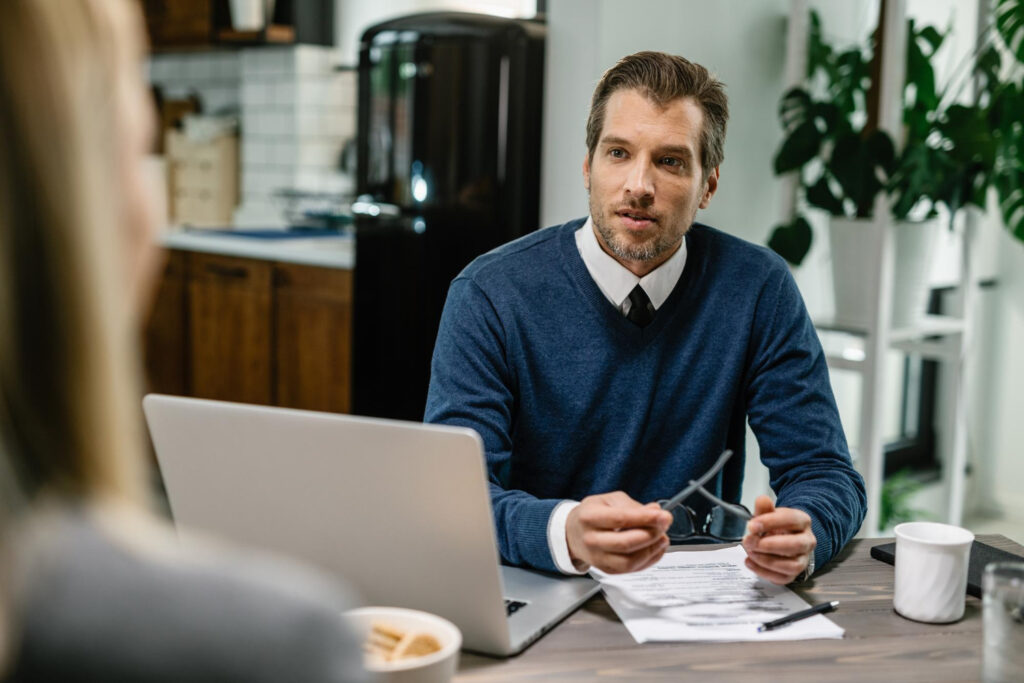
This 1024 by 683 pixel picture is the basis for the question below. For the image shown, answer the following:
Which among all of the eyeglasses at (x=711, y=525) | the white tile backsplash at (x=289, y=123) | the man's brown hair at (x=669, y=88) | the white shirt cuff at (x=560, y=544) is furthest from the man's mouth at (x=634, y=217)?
the white tile backsplash at (x=289, y=123)

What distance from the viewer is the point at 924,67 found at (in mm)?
2600

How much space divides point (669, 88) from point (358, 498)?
87 cm

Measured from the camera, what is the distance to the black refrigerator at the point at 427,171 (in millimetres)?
2904

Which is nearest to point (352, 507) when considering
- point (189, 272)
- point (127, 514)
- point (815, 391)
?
point (127, 514)

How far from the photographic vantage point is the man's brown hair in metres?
1.56

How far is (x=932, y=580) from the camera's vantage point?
1.08m

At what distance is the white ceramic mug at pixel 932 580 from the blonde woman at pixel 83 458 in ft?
2.72

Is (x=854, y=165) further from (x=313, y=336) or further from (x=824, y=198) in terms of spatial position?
(x=313, y=336)

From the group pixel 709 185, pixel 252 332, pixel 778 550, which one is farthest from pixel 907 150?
pixel 252 332

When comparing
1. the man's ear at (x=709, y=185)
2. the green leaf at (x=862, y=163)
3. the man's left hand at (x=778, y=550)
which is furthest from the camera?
the green leaf at (x=862, y=163)

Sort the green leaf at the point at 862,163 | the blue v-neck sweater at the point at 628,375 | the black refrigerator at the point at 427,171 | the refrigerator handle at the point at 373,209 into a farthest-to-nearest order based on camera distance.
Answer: the refrigerator handle at the point at 373,209 < the black refrigerator at the point at 427,171 < the green leaf at the point at 862,163 < the blue v-neck sweater at the point at 628,375

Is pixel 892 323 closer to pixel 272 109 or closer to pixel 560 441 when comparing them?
pixel 560 441

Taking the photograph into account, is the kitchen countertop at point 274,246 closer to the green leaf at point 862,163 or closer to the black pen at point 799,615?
the green leaf at point 862,163

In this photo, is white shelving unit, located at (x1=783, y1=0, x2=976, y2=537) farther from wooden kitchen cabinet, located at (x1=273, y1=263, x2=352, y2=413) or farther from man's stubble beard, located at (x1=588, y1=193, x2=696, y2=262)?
wooden kitchen cabinet, located at (x1=273, y1=263, x2=352, y2=413)
